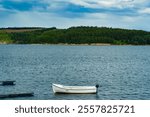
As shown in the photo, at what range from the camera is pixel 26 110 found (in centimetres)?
1641

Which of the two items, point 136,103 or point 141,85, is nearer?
point 136,103

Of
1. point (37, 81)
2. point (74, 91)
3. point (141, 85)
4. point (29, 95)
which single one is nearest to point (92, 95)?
point (74, 91)

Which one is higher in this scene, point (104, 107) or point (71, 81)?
point (104, 107)

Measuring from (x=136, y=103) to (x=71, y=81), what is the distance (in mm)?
52933

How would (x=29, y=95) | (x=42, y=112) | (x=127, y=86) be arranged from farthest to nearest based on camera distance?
(x=127, y=86) < (x=29, y=95) < (x=42, y=112)

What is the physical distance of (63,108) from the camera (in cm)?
1638

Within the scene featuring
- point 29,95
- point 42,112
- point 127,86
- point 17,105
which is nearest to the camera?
point 42,112

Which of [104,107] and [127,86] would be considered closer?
[104,107]

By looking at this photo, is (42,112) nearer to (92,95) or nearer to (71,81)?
(92,95)

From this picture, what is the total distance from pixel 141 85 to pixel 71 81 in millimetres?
13268

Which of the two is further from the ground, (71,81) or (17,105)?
(17,105)

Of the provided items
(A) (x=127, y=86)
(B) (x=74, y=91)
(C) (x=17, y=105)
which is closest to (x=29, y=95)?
(B) (x=74, y=91)

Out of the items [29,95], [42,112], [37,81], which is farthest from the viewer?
[37,81]

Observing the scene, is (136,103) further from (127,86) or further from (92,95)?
(127,86)
